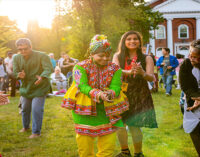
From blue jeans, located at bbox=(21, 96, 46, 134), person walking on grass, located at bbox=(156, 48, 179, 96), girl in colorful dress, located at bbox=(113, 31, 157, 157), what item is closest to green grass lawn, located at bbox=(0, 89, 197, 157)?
blue jeans, located at bbox=(21, 96, 46, 134)

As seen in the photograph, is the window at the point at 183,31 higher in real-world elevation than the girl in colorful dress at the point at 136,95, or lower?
higher

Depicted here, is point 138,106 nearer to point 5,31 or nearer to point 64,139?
point 64,139

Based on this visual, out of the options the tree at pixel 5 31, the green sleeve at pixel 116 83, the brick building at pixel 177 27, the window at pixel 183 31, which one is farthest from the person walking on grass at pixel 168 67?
the window at pixel 183 31

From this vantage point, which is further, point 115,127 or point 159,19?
point 159,19

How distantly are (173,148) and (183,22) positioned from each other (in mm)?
41739

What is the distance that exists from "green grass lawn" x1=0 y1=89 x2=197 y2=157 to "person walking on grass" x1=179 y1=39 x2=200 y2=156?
4.45 ft

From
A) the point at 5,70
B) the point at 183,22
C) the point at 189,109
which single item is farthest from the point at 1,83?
the point at 183,22

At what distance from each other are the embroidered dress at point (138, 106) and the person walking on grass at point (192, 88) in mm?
761

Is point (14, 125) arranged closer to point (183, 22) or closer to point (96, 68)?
point (96, 68)

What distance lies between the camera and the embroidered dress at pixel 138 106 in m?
3.78

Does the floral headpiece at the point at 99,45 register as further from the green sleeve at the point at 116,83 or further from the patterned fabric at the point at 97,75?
the green sleeve at the point at 116,83

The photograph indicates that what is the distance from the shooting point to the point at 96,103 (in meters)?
2.94

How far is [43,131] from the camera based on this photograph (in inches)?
240

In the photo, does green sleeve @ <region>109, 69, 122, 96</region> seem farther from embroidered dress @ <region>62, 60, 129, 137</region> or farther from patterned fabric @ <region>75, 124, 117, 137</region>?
patterned fabric @ <region>75, 124, 117, 137</region>
